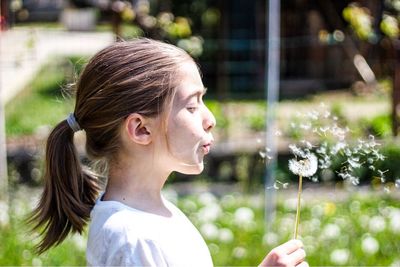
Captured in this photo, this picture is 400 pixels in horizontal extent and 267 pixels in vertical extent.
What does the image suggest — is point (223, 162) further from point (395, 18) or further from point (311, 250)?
point (311, 250)

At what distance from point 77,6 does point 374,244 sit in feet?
19.2

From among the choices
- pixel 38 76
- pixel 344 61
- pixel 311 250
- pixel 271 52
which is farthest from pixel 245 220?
pixel 344 61

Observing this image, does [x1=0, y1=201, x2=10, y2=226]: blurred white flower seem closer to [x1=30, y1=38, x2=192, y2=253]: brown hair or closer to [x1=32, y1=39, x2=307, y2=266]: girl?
[x1=30, y1=38, x2=192, y2=253]: brown hair

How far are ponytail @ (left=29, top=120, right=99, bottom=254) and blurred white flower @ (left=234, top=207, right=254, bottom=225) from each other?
254 centimetres

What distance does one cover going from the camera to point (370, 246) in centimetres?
393

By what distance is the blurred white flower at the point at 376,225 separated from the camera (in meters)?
4.22

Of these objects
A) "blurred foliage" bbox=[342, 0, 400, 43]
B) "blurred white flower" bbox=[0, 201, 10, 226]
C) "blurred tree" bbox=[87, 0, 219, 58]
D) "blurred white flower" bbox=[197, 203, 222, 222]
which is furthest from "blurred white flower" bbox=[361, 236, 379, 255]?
"blurred tree" bbox=[87, 0, 219, 58]

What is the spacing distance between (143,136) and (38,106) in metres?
7.81

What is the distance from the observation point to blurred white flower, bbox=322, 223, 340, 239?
412cm

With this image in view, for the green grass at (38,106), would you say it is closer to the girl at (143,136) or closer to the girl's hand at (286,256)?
the girl at (143,136)

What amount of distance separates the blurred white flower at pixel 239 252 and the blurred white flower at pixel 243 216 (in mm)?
318

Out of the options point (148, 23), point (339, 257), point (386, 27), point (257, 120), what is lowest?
point (257, 120)

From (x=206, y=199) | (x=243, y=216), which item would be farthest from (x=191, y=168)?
(x=206, y=199)

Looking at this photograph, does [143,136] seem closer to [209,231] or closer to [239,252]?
[239,252]
